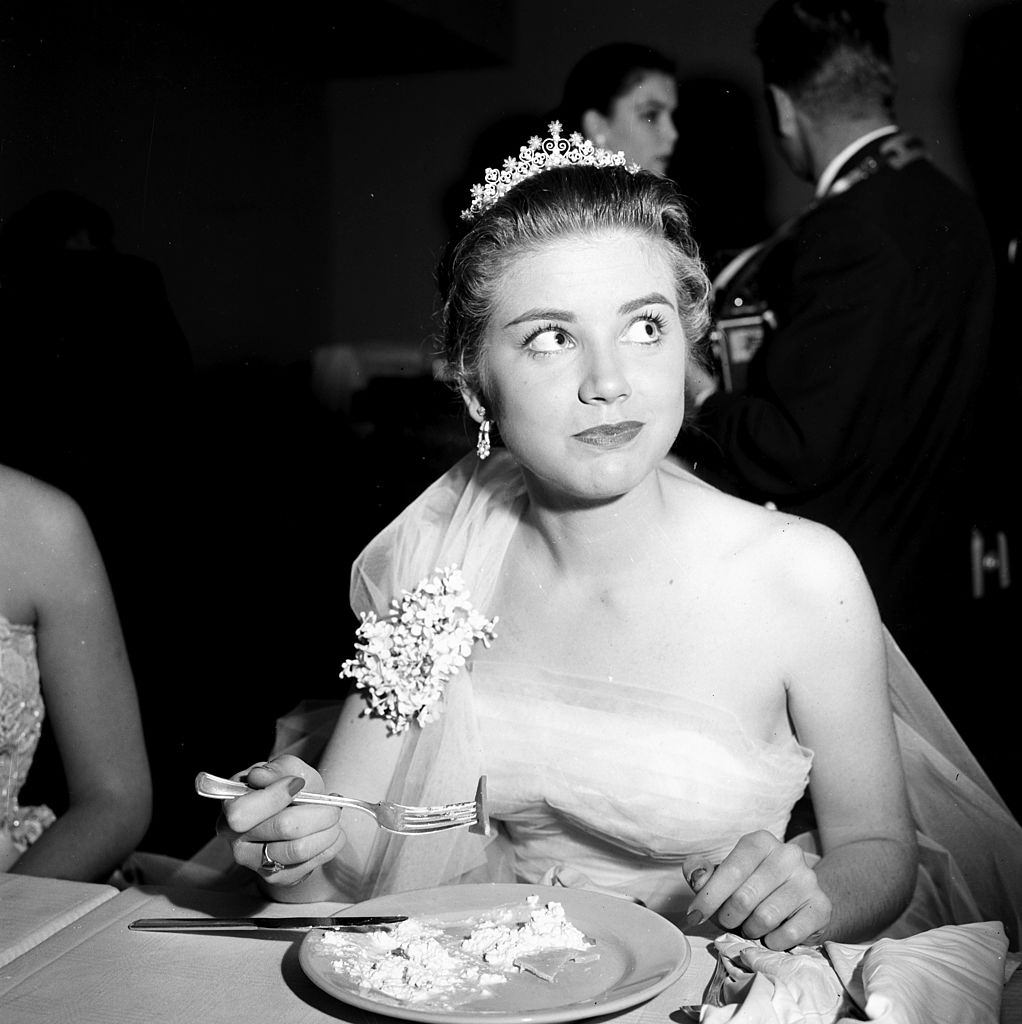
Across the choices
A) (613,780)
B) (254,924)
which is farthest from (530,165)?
(254,924)

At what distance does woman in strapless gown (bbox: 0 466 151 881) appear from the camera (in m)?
1.92

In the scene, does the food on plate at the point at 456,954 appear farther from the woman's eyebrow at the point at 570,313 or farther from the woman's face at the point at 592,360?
the woman's eyebrow at the point at 570,313

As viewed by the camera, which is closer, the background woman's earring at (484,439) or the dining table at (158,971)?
the dining table at (158,971)

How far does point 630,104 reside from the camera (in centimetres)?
202

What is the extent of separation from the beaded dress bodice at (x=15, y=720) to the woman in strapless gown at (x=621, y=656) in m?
0.57

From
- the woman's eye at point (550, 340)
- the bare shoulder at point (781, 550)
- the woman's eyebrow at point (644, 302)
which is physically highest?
the woman's eyebrow at point (644, 302)

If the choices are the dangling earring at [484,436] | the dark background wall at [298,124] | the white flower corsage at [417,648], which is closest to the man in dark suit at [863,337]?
the dark background wall at [298,124]

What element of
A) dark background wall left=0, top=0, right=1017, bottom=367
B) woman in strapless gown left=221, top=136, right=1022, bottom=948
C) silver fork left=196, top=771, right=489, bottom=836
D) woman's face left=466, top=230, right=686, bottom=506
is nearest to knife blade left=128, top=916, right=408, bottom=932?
silver fork left=196, top=771, right=489, bottom=836

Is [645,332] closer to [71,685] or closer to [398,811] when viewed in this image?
[398,811]

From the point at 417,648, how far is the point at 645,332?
0.56 metres

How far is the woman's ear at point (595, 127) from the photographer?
79.8 inches

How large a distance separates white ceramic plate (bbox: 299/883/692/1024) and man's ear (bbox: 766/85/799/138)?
1263 mm

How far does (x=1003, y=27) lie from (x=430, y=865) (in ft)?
5.00

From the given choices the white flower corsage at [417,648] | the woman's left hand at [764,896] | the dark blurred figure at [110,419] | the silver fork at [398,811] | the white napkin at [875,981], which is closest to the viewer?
the white napkin at [875,981]
